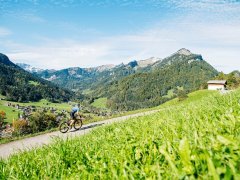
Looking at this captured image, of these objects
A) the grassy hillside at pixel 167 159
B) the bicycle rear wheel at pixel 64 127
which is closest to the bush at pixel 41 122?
the bicycle rear wheel at pixel 64 127

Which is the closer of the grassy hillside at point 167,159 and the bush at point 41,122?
the grassy hillside at point 167,159

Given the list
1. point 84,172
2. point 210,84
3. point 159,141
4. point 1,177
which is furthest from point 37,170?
point 210,84

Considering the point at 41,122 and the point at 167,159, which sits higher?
the point at 167,159

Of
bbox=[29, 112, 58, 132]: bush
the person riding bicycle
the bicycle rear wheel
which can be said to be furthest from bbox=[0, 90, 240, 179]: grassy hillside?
bbox=[29, 112, 58, 132]: bush

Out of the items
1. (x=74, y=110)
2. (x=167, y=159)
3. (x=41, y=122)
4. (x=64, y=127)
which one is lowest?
(x=41, y=122)

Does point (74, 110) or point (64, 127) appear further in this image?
point (64, 127)

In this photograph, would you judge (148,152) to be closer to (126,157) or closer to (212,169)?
(126,157)

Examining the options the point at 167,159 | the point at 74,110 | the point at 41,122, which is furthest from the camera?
the point at 41,122

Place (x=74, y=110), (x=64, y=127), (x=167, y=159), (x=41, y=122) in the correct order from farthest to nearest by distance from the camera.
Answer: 1. (x=41, y=122)
2. (x=64, y=127)
3. (x=74, y=110)
4. (x=167, y=159)

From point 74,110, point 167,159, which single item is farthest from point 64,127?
point 167,159

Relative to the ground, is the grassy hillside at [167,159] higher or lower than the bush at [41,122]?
higher

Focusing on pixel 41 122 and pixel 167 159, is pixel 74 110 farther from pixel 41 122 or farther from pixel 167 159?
pixel 41 122

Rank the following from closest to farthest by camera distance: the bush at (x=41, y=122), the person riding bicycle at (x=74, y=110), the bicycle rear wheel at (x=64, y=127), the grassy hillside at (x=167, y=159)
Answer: the grassy hillside at (x=167, y=159)
the person riding bicycle at (x=74, y=110)
the bicycle rear wheel at (x=64, y=127)
the bush at (x=41, y=122)

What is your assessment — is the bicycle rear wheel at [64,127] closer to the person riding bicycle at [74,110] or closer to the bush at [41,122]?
the person riding bicycle at [74,110]
